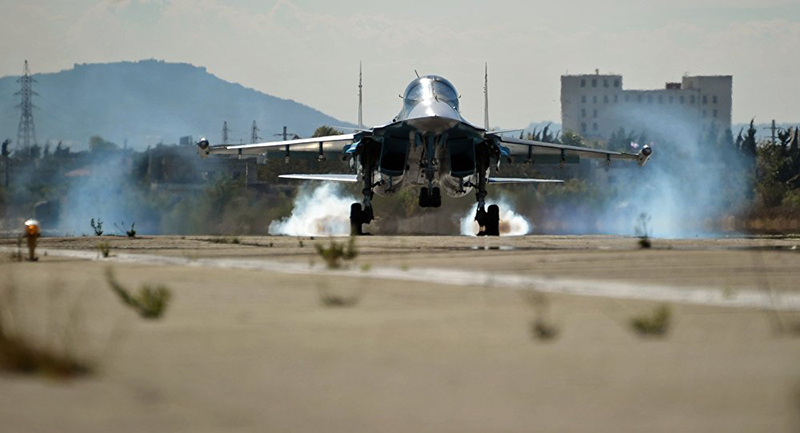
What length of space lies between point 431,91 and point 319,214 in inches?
730

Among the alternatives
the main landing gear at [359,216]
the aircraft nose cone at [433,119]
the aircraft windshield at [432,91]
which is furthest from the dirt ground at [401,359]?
the main landing gear at [359,216]

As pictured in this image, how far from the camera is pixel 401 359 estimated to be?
5.84 meters

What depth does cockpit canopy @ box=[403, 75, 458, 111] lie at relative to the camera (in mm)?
31766

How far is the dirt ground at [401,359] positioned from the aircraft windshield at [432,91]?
20906 mm

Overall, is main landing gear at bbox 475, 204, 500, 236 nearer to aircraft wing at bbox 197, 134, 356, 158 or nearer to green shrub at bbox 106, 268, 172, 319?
aircraft wing at bbox 197, 134, 356, 158

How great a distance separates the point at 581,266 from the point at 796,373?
7.46m

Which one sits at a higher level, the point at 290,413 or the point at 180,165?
the point at 180,165

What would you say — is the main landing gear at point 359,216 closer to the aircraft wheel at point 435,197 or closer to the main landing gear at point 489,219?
the aircraft wheel at point 435,197

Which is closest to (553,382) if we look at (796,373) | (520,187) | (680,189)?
(796,373)

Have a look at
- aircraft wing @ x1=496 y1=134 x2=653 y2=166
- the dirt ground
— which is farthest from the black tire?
the dirt ground

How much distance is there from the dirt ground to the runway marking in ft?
0.39

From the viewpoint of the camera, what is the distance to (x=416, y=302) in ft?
28.5

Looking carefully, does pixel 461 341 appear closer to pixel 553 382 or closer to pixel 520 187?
pixel 553 382

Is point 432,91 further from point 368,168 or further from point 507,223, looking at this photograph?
point 507,223
